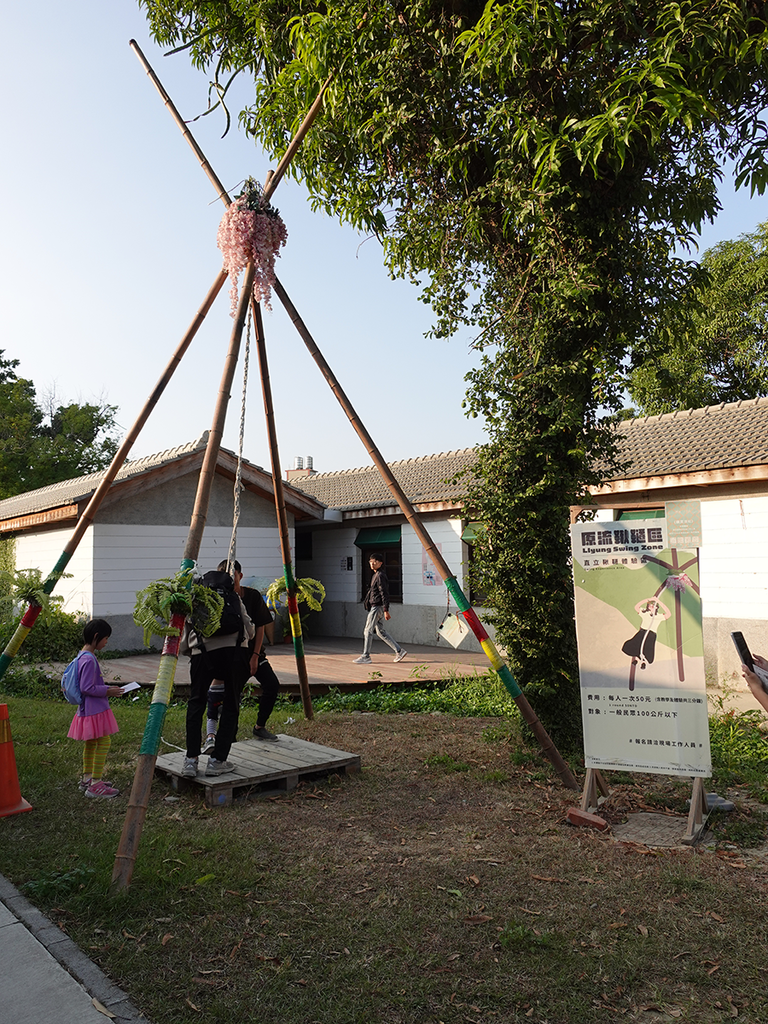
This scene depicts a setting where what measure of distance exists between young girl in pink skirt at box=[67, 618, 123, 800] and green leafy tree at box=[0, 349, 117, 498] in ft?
87.4

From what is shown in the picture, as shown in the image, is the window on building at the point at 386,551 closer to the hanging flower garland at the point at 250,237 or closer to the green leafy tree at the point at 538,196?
the green leafy tree at the point at 538,196

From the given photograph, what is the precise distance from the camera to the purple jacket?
19.9ft

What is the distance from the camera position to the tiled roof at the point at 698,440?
1115cm

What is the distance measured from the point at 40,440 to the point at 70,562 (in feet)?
62.4

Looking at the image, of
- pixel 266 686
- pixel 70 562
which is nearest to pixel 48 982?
pixel 266 686

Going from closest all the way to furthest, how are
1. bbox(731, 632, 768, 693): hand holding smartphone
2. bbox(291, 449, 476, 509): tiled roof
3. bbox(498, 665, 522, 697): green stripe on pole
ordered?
bbox(731, 632, 768, 693): hand holding smartphone
bbox(498, 665, 522, 697): green stripe on pole
bbox(291, 449, 476, 509): tiled roof

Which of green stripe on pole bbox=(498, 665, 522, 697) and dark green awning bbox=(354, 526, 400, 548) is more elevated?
dark green awning bbox=(354, 526, 400, 548)

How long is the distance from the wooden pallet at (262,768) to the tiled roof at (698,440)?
5691mm

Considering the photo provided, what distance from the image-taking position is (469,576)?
7.41 m

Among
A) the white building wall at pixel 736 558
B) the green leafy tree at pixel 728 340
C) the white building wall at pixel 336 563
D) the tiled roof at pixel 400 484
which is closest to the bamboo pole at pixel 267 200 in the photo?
the white building wall at pixel 736 558

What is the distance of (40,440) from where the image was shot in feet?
108

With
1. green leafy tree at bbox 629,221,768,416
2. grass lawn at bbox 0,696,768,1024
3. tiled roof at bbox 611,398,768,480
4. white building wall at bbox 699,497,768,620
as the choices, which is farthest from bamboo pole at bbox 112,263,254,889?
green leafy tree at bbox 629,221,768,416

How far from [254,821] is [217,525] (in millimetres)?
11591

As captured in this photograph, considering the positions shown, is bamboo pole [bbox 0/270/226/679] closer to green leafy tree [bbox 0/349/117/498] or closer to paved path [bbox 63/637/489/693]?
paved path [bbox 63/637/489/693]
